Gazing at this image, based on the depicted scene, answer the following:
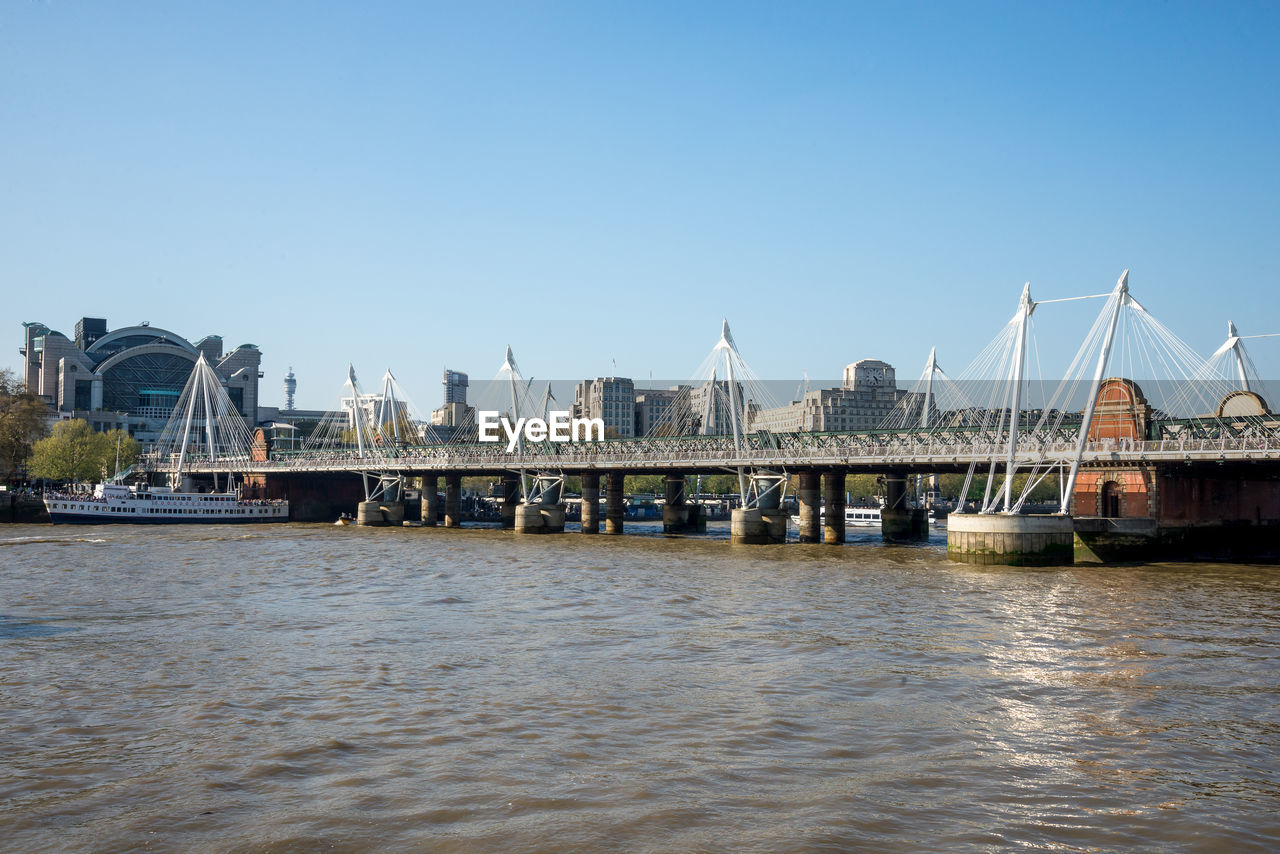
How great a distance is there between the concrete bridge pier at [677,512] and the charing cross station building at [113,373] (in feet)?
411

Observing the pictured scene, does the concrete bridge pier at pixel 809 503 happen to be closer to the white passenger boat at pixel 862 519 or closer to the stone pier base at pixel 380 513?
the white passenger boat at pixel 862 519

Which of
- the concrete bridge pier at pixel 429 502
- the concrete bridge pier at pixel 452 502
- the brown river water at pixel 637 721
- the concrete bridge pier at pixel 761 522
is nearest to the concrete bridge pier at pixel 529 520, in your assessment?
the concrete bridge pier at pixel 452 502

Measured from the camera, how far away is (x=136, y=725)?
1925cm

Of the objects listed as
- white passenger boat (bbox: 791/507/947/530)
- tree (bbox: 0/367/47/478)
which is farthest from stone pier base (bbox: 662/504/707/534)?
tree (bbox: 0/367/47/478)

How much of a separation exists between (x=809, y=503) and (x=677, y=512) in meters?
19.0

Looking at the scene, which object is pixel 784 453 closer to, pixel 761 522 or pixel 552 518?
pixel 761 522

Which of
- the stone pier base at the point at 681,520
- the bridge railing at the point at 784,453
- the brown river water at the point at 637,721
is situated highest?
the bridge railing at the point at 784,453

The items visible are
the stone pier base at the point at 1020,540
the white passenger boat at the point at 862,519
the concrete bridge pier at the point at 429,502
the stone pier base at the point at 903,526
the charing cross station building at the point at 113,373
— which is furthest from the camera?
the charing cross station building at the point at 113,373

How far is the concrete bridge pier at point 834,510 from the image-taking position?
80.6 meters

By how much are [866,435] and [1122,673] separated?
179 ft

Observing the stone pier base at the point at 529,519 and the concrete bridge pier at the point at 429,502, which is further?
the concrete bridge pier at the point at 429,502

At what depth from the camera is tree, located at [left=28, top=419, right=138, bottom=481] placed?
424 feet

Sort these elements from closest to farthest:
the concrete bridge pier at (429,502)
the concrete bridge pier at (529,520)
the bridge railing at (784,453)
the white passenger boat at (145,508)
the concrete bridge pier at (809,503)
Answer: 1. the bridge railing at (784,453)
2. the concrete bridge pier at (809,503)
3. the concrete bridge pier at (529,520)
4. the white passenger boat at (145,508)
5. the concrete bridge pier at (429,502)

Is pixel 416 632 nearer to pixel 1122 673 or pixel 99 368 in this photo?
pixel 1122 673
